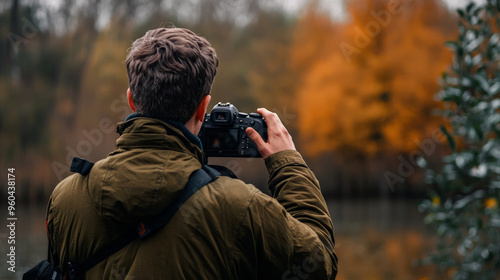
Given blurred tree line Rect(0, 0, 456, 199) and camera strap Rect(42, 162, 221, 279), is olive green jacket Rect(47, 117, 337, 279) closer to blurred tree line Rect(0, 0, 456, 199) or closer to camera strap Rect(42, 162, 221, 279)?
camera strap Rect(42, 162, 221, 279)

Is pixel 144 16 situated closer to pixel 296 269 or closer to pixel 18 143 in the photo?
pixel 18 143

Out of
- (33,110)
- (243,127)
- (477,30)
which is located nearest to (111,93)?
(33,110)

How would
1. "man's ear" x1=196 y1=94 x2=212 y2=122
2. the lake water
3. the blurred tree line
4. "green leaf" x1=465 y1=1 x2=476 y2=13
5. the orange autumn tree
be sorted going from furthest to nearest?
the orange autumn tree → the blurred tree line → the lake water → "green leaf" x1=465 y1=1 x2=476 y2=13 → "man's ear" x1=196 y1=94 x2=212 y2=122

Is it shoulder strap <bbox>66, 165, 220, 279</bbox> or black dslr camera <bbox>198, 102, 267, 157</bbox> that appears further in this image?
black dslr camera <bbox>198, 102, 267, 157</bbox>

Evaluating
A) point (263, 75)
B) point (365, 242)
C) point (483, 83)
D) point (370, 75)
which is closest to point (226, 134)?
point (483, 83)

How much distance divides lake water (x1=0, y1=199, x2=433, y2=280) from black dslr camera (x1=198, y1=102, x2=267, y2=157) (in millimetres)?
7230

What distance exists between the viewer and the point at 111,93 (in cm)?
2052

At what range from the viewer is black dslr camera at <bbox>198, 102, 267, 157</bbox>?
201cm

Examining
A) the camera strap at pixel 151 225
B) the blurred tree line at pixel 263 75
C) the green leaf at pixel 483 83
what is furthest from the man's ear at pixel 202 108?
the blurred tree line at pixel 263 75

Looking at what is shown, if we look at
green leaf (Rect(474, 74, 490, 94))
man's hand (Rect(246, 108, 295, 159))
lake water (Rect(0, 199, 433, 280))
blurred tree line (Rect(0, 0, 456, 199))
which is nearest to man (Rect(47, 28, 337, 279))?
man's hand (Rect(246, 108, 295, 159))

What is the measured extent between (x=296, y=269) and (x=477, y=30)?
9.80 ft

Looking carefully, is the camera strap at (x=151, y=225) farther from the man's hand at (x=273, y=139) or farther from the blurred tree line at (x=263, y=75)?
the blurred tree line at (x=263, y=75)

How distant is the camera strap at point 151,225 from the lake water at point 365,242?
7.67 m

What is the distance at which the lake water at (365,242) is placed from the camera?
9.42m
